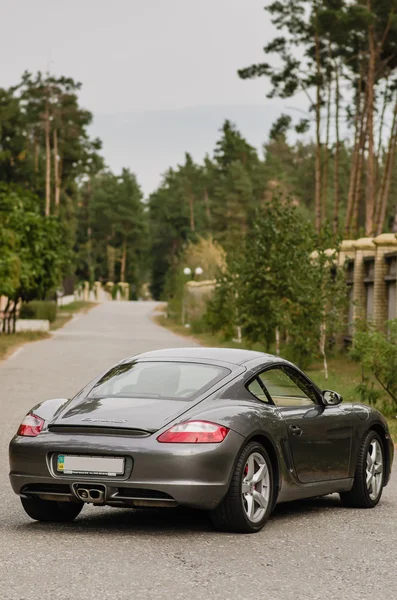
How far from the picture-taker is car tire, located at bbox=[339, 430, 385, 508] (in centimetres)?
1011

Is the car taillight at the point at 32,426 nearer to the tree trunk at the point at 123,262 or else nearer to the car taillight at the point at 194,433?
the car taillight at the point at 194,433

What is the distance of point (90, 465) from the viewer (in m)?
8.16

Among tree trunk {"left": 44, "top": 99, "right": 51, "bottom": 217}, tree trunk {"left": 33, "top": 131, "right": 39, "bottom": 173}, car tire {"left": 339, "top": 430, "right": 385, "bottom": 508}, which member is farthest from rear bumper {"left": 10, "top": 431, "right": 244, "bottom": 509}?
tree trunk {"left": 33, "top": 131, "right": 39, "bottom": 173}

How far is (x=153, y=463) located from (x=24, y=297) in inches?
1814

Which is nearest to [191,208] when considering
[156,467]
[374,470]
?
[374,470]

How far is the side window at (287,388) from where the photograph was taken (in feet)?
30.6

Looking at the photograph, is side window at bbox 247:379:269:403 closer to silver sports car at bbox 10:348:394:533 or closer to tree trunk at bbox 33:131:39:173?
silver sports car at bbox 10:348:394:533

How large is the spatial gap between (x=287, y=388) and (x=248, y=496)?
1361mm

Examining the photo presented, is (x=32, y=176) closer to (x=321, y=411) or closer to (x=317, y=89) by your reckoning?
(x=317, y=89)

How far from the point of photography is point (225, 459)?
8.16 metres

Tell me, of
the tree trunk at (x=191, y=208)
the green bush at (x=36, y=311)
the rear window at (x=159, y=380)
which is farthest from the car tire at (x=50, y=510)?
the tree trunk at (x=191, y=208)

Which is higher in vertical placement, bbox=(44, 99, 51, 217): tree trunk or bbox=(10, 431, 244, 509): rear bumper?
bbox=(44, 99, 51, 217): tree trunk

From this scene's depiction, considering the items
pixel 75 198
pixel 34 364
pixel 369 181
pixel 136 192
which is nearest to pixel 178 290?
pixel 369 181

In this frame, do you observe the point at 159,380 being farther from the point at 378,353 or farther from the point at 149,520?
the point at 378,353
